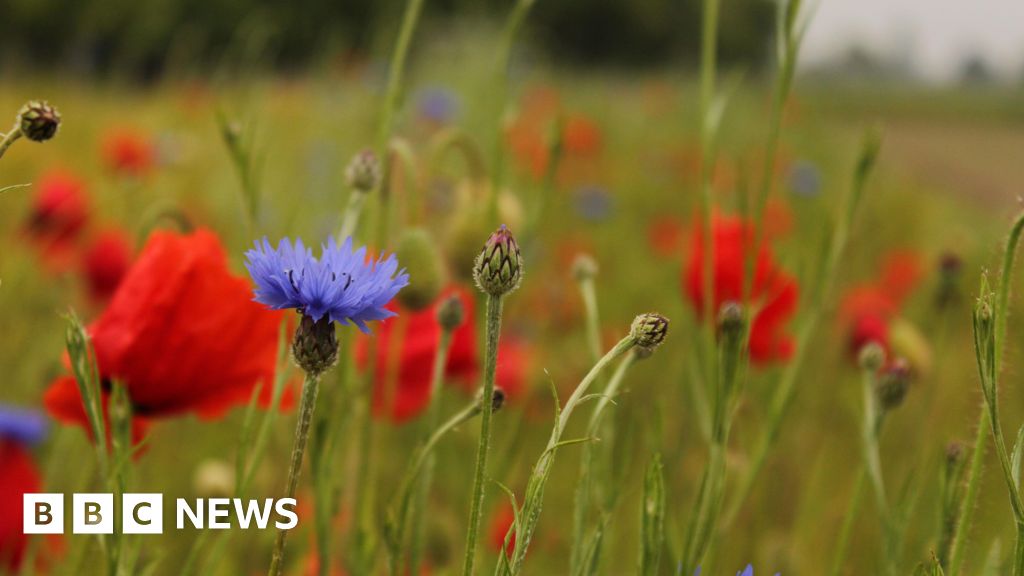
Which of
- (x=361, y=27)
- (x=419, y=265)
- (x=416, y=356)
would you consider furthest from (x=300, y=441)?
(x=361, y=27)

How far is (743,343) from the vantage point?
43 cm

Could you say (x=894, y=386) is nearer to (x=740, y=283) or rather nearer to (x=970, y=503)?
(x=970, y=503)

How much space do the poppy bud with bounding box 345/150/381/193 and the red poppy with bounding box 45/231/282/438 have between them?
0.27ft

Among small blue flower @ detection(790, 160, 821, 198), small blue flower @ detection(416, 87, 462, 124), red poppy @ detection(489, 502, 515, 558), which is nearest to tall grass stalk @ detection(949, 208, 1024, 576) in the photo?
red poppy @ detection(489, 502, 515, 558)

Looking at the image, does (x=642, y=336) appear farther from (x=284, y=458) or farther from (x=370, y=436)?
(x=284, y=458)

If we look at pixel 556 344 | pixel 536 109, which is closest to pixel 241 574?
pixel 556 344

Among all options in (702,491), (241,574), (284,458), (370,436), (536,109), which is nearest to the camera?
(702,491)

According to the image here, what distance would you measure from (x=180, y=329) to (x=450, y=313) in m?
0.12

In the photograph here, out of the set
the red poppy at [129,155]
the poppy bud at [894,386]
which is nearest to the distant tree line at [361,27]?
the red poppy at [129,155]

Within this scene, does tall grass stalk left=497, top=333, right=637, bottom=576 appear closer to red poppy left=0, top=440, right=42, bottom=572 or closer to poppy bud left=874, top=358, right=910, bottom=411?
poppy bud left=874, top=358, right=910, bottom=411

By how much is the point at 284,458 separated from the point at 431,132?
1.35 meters

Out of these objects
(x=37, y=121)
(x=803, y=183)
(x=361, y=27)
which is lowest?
(x=37, y=121)

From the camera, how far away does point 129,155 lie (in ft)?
4.42

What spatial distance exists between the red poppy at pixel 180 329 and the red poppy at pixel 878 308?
58 centimetres
